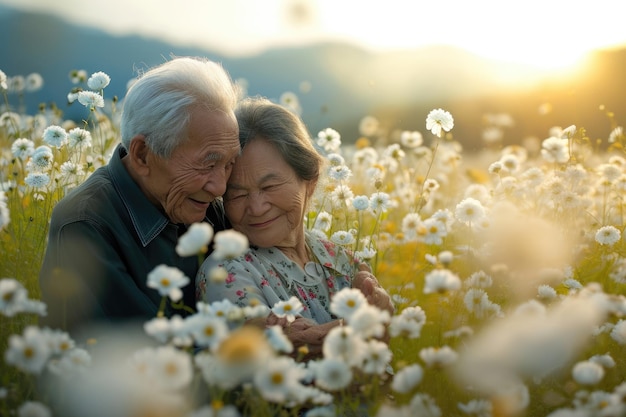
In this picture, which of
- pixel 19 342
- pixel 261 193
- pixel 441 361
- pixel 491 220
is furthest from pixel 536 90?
pixel 19 342

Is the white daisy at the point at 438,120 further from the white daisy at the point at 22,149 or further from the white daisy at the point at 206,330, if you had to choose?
the white daisy at the point at 22,149

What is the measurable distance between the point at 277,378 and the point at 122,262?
120 centimetres

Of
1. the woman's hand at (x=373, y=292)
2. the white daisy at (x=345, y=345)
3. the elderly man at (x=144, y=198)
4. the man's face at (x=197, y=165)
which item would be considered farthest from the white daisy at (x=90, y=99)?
the white daisy at (x=345, y=345)

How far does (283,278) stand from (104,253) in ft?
2.74

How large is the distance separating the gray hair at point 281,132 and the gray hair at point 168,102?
0.58 ft

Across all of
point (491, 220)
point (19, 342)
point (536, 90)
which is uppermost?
point (536, 90)

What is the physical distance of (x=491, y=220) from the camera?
386 centimetres

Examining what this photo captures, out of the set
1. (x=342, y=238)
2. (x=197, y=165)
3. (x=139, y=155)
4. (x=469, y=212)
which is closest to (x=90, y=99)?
(x=139, y=155)

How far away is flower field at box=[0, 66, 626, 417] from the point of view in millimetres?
2121

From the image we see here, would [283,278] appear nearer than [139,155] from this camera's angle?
No

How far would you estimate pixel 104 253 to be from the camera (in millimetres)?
2961

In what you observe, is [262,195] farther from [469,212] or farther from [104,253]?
[469,212]

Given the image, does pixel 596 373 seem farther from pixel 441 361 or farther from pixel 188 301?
pixel 188 301

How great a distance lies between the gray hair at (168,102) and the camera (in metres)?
3.12
